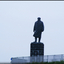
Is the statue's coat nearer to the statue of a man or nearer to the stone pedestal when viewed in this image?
the statue of a man

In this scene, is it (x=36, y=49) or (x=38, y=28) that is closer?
(x=36, y=49)

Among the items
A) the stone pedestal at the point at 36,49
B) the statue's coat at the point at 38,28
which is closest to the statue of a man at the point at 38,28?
the statue's coat at the point at 38,28

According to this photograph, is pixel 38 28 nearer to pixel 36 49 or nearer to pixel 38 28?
pixel 38 28

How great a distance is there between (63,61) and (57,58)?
656mm

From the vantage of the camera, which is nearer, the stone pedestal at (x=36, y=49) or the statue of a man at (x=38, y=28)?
the stone pedestal at (x=36, y=49)

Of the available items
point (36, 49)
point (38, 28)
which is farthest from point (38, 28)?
point (36, 49)

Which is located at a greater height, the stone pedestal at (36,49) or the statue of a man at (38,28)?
the statue of a man at (38,28)

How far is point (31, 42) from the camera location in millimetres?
18812

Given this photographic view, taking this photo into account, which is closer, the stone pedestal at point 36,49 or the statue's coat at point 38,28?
the stone pedestal at point 36,49

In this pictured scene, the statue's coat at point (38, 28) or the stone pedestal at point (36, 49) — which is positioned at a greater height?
the statue's coat at point (38, 28)

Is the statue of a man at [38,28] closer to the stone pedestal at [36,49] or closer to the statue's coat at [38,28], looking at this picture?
the statue's coat at [38,28]

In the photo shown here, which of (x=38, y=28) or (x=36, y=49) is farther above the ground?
(x=38, y=28)

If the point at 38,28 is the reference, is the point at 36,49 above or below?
below

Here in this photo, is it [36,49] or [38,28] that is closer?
[36,49]
